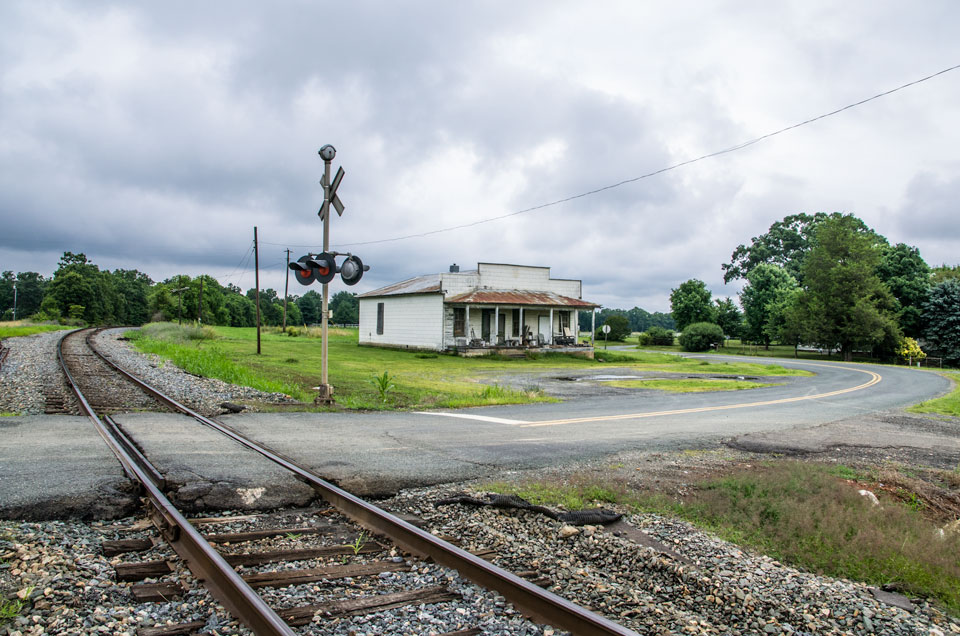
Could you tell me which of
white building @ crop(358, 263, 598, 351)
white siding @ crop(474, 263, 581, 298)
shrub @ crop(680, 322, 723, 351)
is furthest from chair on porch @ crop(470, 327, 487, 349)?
shrub @ crop(680, 322, 723, 351)

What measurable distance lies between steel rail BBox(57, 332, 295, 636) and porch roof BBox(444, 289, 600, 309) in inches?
1168

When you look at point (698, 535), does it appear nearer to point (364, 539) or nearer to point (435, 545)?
point (435, 545)

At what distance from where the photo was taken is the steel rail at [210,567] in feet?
9.68

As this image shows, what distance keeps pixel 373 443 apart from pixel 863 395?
18464 mm

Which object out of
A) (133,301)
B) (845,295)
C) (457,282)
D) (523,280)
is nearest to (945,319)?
(845,295)

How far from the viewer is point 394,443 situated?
8242mm

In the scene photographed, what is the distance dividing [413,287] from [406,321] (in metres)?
3.11

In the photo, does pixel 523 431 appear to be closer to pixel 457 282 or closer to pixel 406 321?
pixel 457 282

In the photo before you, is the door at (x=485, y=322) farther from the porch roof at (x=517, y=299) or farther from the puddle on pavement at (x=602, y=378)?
the puddle on pavement at (x=602, y=378)

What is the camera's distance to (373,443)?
8172 millimetres

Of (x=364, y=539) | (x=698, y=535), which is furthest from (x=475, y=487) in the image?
(x=698, y=535)

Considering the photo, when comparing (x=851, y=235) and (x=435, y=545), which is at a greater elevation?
(x=851, y=235)

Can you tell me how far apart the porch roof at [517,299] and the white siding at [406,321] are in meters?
1.77

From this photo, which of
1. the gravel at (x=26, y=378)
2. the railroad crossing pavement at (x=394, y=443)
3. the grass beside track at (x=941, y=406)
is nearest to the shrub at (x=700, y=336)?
the grass beside track at (x=941, y=406)
